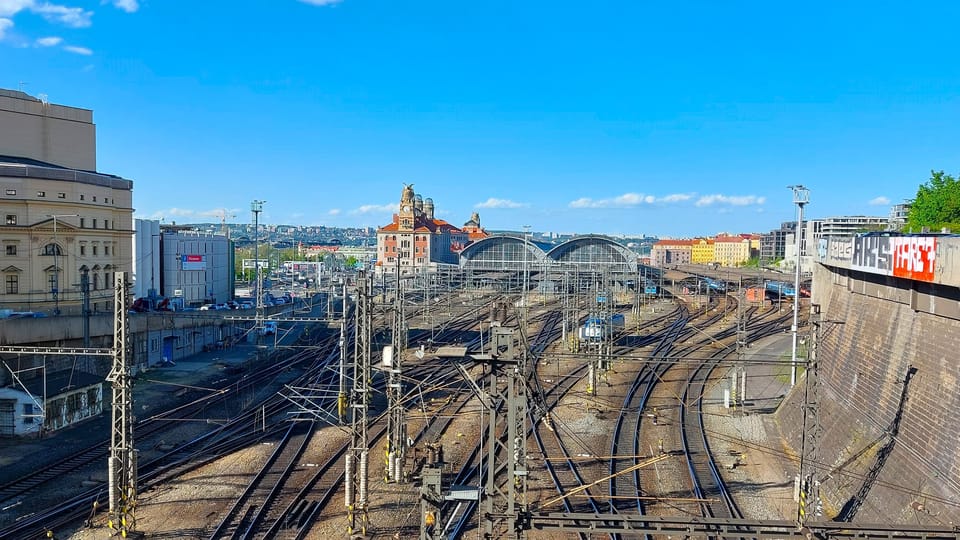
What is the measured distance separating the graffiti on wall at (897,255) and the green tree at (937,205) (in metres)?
21.9

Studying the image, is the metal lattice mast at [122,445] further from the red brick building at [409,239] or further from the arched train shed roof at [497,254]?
the red brick building at [409,239]

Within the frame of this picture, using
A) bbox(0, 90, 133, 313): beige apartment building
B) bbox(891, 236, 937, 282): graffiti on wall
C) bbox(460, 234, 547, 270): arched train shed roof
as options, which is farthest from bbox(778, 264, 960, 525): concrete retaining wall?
bbox(460, 234, 547, 270): arched train shed roof

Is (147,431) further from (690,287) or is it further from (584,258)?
(690,287)

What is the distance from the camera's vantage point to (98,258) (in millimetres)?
34562

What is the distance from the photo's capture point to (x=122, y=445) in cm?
1480

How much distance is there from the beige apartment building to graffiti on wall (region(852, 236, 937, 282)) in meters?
27.1

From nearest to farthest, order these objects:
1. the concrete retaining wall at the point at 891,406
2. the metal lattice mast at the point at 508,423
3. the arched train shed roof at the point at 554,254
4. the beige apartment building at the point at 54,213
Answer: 1. the metal lattice mast at the point at 508,423
2. the concrete retaining wall at the point at 891,406
3. the beige apartment building at the point at 54,213
4. the arched train shed roof at the point at 554,254

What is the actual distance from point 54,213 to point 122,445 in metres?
21.5

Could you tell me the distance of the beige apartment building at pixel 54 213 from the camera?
30984mm

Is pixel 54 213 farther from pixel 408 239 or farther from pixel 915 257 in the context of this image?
pixel 408 239

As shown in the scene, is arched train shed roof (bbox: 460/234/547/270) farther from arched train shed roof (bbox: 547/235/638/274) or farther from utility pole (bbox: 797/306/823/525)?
utility pole (bbox: 797/306/823/525)

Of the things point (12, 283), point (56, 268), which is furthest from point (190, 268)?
point (12, 283)

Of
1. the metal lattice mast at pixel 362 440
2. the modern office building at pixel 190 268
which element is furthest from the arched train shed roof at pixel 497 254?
the metal lattice mast at pixel 362 440

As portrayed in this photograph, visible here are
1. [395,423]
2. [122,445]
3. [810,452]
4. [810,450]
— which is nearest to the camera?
[810,452]
